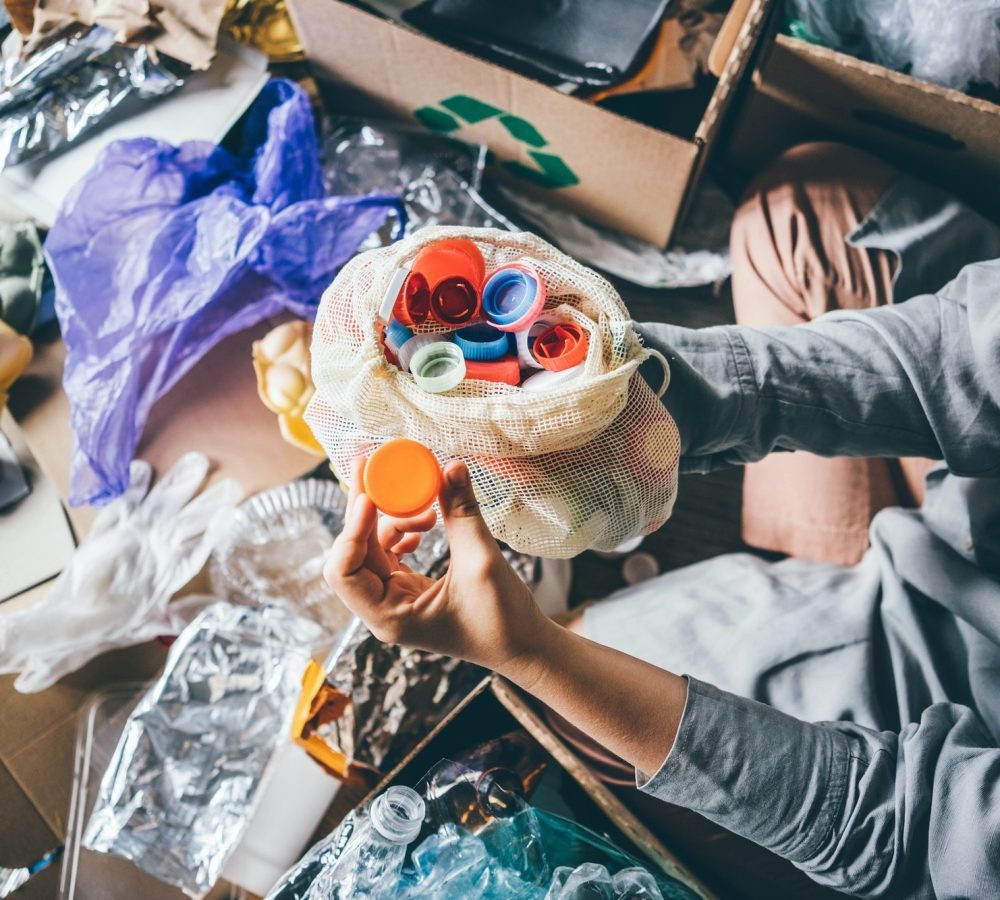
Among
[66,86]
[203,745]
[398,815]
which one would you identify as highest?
[66,86]

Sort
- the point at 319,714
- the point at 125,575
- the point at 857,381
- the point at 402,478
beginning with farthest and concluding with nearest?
the point at 125,575, the point at 319,714, the point at 857,381, the point at 402,478

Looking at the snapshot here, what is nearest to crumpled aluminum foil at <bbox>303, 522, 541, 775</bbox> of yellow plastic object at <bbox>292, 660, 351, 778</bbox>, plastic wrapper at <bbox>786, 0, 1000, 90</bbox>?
yellow plastic object at <bbox>292, 660, 351, 778</bbox>

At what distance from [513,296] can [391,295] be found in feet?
0.33

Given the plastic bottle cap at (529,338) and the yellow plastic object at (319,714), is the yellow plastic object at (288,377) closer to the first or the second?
the yellow plastic object at (319,714)

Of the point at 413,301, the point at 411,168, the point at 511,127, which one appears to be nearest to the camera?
the point at 413,301

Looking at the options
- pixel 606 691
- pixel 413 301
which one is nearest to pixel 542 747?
pixel 606 691

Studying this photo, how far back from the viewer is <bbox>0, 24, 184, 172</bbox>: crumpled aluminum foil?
3.45 ft

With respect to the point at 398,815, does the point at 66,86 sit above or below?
above

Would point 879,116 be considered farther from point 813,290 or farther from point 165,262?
point 165,262

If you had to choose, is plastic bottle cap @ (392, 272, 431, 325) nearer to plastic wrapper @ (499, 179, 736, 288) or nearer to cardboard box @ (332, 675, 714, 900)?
cardboard box @ (332, 675, 714, 900)

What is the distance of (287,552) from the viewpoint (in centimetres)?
110

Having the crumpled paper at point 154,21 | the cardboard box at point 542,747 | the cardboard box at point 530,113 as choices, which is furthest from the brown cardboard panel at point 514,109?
the cardboard box at point 542,747

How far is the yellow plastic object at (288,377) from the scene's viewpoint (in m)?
1.02

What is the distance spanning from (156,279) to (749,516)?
0.81 meters
